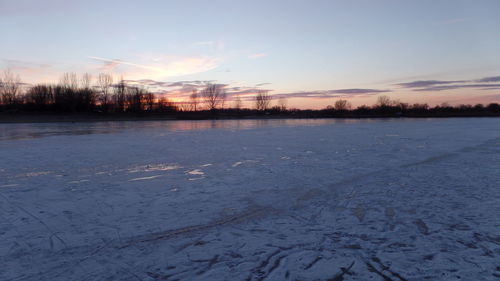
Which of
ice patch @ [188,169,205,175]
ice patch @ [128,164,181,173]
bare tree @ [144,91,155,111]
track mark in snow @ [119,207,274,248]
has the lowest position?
track mark in snow @ [119,207,274,248]

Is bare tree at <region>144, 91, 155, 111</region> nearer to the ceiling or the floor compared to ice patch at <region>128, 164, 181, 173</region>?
nearer to the ceiling

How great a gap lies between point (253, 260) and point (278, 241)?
20.4 inches

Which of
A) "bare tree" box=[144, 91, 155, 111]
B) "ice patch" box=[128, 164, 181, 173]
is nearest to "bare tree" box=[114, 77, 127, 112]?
"bare tree" box=[144, 91, 155, 111]

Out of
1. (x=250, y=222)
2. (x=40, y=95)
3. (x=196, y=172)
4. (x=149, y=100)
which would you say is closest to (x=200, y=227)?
(x=250, y=222)

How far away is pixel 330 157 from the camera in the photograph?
957 cm

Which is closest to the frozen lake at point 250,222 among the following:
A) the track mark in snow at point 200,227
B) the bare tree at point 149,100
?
the track mark in snow at point 200,227

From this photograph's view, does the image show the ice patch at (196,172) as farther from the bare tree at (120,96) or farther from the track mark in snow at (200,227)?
the bare tree at (120,96)

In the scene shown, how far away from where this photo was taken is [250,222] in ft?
13.4

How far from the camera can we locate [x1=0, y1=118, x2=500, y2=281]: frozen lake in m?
2.89

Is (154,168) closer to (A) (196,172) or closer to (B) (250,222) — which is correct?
(A) (196,172)

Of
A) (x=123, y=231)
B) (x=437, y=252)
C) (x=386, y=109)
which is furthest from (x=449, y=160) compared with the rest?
(x=386, y=109)

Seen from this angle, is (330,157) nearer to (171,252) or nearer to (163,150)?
(163,150)

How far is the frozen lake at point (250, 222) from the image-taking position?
2.89 meters

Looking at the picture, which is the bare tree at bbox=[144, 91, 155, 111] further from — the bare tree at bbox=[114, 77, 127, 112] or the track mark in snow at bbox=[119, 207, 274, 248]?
the track mark in snow at bbox=[119, 207, 274, 248]
